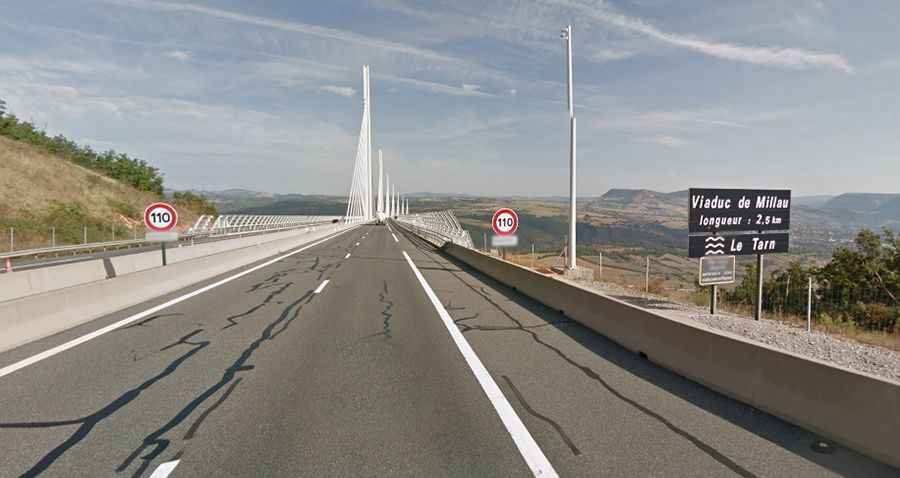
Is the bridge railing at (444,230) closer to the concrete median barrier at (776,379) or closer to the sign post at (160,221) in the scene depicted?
the sign post at (160,221)

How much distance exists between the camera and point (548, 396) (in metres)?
5.31

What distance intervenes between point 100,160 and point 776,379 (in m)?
86.4

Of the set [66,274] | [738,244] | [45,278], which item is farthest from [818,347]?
[66,274]

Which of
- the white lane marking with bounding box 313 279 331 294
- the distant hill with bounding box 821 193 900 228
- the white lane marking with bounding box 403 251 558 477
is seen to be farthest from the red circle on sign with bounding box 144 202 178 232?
the distant hill with bounding box 821 193 900 228

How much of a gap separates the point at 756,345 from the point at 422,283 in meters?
11.0

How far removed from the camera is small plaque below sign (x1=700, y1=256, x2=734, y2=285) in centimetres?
899

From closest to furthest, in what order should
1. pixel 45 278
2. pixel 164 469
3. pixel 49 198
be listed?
pixel 164 469, pixel 45 278, pixel 49 198

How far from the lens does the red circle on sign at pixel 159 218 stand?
1327 cm

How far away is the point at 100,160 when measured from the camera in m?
72.4

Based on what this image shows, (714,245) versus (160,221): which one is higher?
(160,221)

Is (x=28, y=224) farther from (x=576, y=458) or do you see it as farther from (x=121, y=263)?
(x=576, y=458)

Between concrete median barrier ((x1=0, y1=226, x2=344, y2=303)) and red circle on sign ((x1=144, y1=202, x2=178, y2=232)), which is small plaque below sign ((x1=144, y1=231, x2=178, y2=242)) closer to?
red circle on sign ((x1=144, y1=202, x2=178, y2=232))

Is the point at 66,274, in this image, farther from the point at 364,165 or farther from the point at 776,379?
the point at 364,165

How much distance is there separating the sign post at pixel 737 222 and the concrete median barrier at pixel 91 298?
10.5 metres
